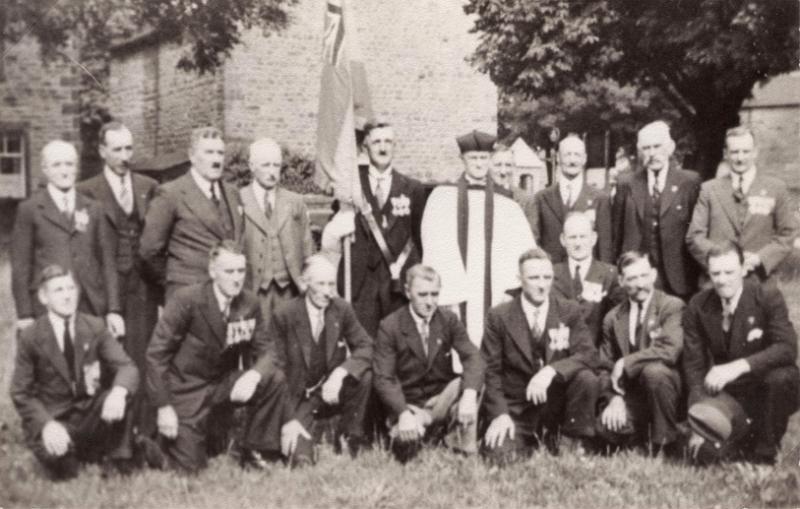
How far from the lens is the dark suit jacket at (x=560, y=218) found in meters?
5.81

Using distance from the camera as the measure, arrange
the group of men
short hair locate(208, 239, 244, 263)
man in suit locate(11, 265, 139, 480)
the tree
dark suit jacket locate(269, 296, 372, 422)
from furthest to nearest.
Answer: the tree
dark suit jacket locate(269, 296, 372, 422)
short hair locate(208, 239, 244, 263)
the group of men
man in suit locate(11, 265, 139, 480)

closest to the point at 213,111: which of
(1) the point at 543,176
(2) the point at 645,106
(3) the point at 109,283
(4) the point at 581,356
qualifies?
(3) the point at 109,283

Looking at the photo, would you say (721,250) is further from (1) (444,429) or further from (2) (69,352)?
(2) (69,352)

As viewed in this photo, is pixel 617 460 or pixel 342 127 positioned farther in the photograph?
pixel 342 127

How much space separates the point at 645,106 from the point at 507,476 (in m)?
10.8

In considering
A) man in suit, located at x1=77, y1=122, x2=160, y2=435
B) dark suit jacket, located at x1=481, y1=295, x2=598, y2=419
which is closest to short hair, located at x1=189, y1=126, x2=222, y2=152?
man in suit, located at x1=77, y1=122, x2=160, y2=435

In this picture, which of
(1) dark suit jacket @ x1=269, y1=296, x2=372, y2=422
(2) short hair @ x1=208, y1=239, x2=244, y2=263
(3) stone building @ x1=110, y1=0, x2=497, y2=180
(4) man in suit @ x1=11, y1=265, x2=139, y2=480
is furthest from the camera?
(3) stone building @ x1=110, y1=0, x2=497, y2=180

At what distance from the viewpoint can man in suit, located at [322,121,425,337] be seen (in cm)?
569

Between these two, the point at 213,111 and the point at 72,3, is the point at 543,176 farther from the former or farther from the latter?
the point at 72,3

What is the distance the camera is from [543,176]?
2034cm

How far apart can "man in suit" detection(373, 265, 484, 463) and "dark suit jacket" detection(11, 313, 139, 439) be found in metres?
1.36

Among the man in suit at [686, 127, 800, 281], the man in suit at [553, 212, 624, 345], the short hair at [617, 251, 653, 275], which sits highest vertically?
the man in suit at [686, 127, 800, 281]

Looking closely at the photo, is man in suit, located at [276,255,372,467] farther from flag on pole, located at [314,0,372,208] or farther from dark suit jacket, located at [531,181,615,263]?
dark suit jacket, located at [531,181,615,263]

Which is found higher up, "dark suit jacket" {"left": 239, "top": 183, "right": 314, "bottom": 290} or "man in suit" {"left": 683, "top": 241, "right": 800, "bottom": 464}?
"dark suit jacket" {"left": 239, "top": 183, "right": 314, "bottom": 290}
